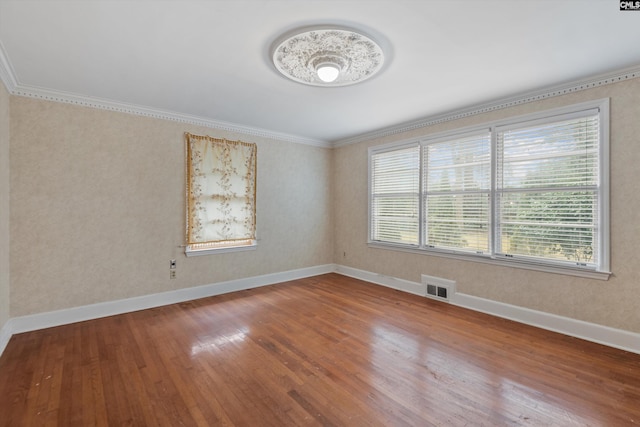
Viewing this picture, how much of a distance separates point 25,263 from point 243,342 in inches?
98.8

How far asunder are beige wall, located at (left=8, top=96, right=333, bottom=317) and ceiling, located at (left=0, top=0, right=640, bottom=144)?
357 mm

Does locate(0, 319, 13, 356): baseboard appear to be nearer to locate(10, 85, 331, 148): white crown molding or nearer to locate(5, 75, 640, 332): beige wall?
locate(5, 75, 640, 332): beige wall

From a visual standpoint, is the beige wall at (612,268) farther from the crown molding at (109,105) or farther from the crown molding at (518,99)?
Answer: the crown molding at (109,105)

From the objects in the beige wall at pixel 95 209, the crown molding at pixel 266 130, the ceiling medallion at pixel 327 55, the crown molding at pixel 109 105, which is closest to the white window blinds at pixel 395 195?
the crown molding at pixel 266 130

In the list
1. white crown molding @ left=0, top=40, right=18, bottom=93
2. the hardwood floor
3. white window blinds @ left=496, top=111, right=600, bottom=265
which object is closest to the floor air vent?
the hardwood floor

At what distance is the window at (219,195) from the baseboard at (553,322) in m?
2.85

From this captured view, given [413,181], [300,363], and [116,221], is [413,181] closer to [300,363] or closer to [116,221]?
[300,363]

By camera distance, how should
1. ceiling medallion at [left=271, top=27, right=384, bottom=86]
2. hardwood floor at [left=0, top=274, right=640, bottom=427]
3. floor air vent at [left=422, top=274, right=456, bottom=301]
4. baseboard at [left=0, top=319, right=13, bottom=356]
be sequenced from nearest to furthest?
hardwood floor at [left=0, top=274, right=640, bottom=427] < ceiling medallion at [left=271, top=27, right=384, bottom=86] < baseboard at [left=0, top=319, right=13, bottom=356] < floor air vent at [left=422, top=274, right=456, bottom=301]

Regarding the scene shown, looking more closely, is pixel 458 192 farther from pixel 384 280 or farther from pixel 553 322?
pixel 384 280

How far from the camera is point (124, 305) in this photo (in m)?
3.56

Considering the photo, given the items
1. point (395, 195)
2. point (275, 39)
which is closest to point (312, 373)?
point (275, 39)

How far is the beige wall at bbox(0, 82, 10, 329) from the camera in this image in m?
2.67

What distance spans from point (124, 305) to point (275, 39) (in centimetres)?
354

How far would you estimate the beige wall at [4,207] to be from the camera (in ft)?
8.77
